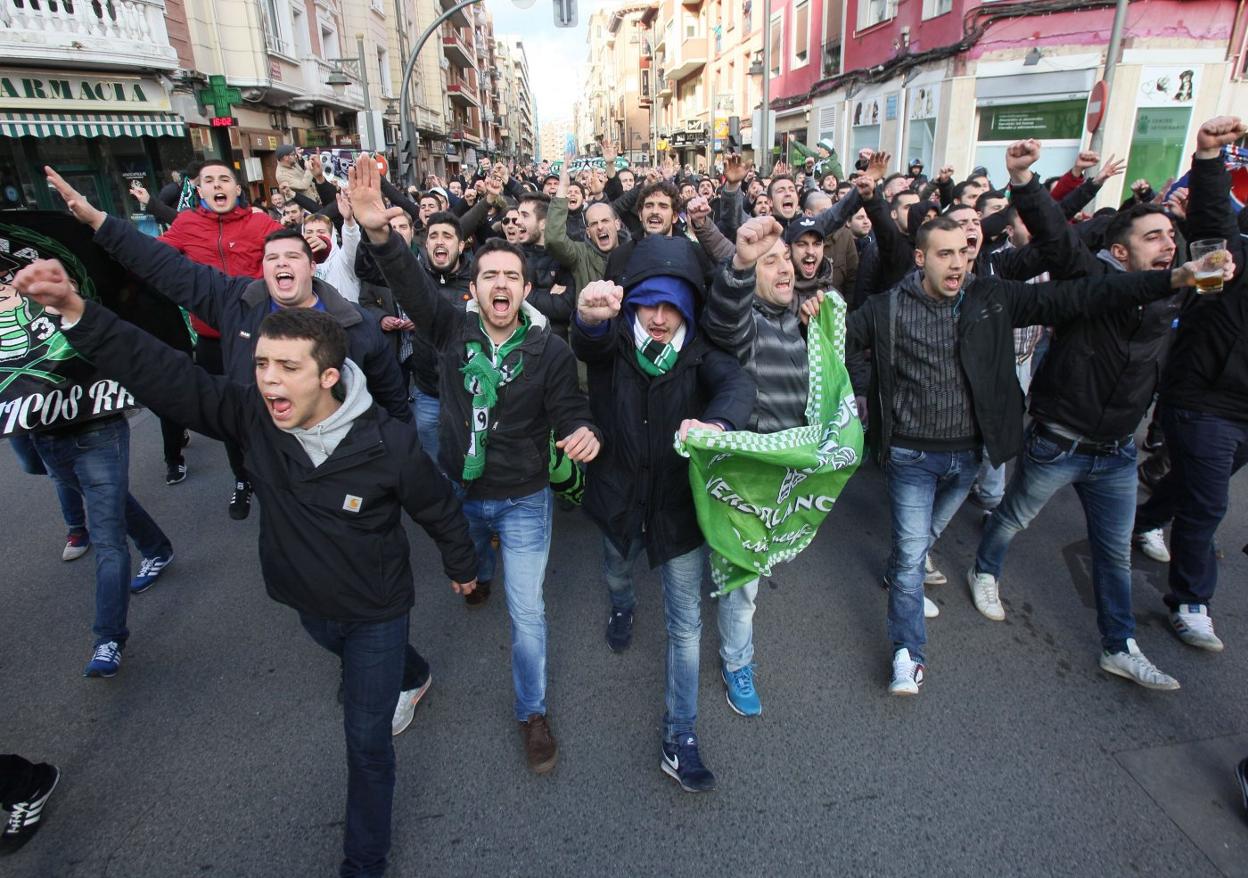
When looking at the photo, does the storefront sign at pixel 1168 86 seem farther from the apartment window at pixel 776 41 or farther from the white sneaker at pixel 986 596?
the apartment window at pixel 776 41

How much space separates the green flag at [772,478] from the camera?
243cm

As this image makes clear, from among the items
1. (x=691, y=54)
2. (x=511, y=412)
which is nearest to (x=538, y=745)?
(x=511, y=412)

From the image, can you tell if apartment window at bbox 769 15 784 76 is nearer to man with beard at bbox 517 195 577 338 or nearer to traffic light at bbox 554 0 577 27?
traffic light at bbox 554 0 577 27

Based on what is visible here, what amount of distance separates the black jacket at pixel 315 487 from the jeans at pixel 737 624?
131 cm

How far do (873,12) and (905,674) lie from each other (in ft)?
72.7

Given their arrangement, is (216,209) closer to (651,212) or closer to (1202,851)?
(651,212)

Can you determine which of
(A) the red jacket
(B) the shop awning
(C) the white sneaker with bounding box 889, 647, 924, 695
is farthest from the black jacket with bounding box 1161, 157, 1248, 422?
(B) the shop awning

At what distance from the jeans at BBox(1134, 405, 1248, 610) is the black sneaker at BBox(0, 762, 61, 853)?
4935mm

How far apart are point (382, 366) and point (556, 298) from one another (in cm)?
121

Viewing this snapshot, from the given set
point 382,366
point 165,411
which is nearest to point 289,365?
point 165,411

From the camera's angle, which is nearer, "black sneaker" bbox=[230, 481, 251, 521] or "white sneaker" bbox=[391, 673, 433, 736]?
"white sneaker" bbox=[391, 673, 433, 736]

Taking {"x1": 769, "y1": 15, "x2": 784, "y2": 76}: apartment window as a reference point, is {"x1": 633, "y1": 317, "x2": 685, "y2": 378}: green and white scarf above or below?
below

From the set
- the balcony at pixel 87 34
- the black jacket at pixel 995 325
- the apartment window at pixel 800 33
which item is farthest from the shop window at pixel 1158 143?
the balcony at pixel 87 34

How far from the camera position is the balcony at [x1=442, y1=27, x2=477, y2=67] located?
4400 centimetres
